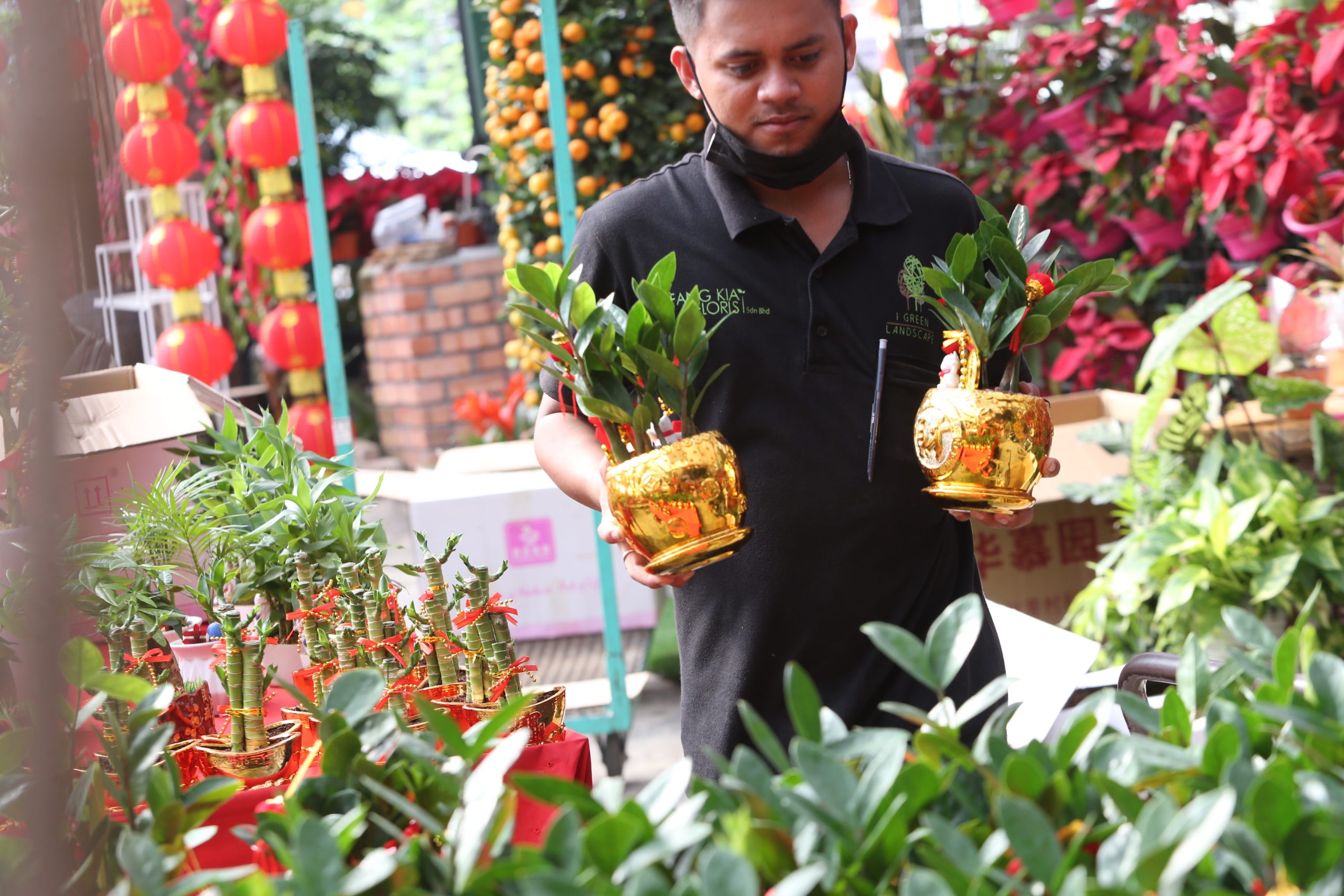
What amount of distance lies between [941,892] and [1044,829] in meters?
0.08

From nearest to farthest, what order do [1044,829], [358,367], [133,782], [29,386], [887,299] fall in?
[29,386] < [1044,829] < [133,782] < [887,299] < [358,367]

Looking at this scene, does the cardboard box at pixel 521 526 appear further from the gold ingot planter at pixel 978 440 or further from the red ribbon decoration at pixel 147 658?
the gold ingot planter at pixel 978 440

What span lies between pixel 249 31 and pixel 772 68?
241cm

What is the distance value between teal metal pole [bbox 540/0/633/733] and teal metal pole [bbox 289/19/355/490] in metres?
0.58

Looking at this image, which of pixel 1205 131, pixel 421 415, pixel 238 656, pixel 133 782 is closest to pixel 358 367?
pixel 421 415

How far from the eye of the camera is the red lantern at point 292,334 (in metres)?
3.56

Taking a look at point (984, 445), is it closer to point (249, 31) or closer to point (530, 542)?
point (530, 542)

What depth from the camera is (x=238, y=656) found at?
1334 mm

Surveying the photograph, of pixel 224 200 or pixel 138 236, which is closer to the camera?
pixel 138 236

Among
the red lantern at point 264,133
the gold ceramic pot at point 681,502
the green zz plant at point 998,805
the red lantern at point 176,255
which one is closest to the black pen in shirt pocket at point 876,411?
the gold ceramic pot at point 681,502

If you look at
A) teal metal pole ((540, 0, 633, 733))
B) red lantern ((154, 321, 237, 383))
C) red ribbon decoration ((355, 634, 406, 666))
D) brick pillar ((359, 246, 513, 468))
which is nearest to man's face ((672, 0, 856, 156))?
red ribbon decoration ((355, 634, 406, 666))

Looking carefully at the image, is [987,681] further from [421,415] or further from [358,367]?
[358,367]

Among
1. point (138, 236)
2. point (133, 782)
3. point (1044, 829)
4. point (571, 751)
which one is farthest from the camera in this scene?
point (138, 236)

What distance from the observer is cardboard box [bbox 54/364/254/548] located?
5.88 feet
